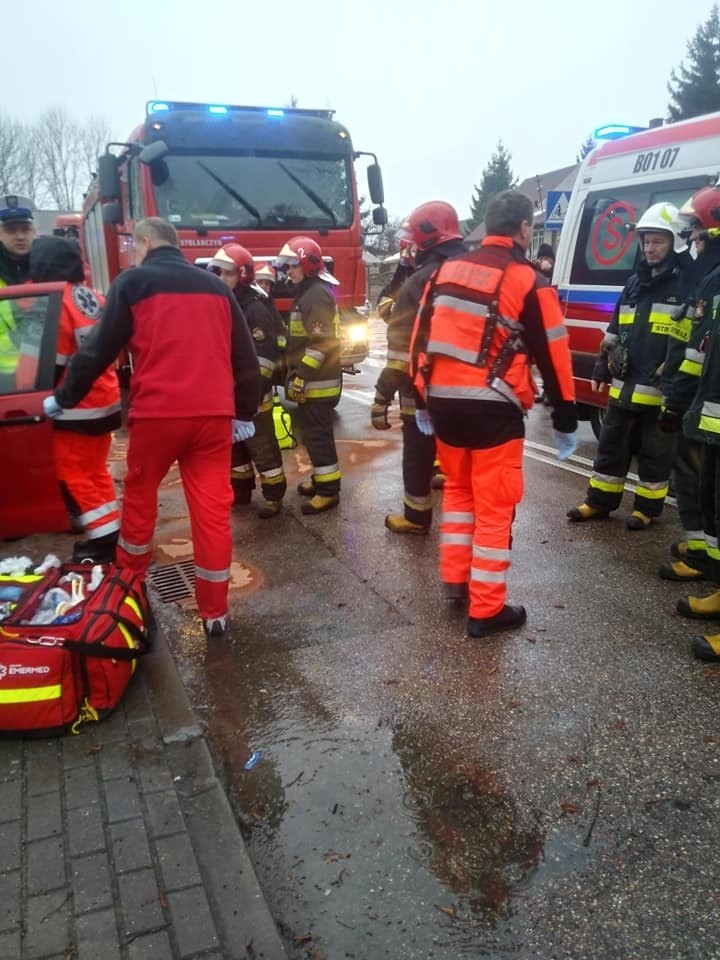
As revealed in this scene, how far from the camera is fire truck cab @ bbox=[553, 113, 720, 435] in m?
5.62

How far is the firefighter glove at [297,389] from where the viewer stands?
17.9ft

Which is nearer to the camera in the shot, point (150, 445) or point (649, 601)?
point (150, 445)

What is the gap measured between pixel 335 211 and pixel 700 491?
6.57 m

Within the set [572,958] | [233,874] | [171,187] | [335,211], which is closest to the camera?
[572,958]

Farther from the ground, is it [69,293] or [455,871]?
[69,293]

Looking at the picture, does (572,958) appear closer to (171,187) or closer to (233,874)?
(233,874)

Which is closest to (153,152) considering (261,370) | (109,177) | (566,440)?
(109,177)

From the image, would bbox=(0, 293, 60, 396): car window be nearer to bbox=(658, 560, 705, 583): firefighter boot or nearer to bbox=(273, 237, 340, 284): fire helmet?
bbox=(273, 237, 340, 284): fire helmet

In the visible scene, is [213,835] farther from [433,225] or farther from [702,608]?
[433,225]

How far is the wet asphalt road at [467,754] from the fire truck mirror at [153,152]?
5.23 m

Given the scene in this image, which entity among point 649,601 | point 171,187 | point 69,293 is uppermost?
point 171,187

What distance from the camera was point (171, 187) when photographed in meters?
8.35

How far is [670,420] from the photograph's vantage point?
4160mm

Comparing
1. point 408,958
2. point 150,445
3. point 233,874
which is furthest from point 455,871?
point 150,445
